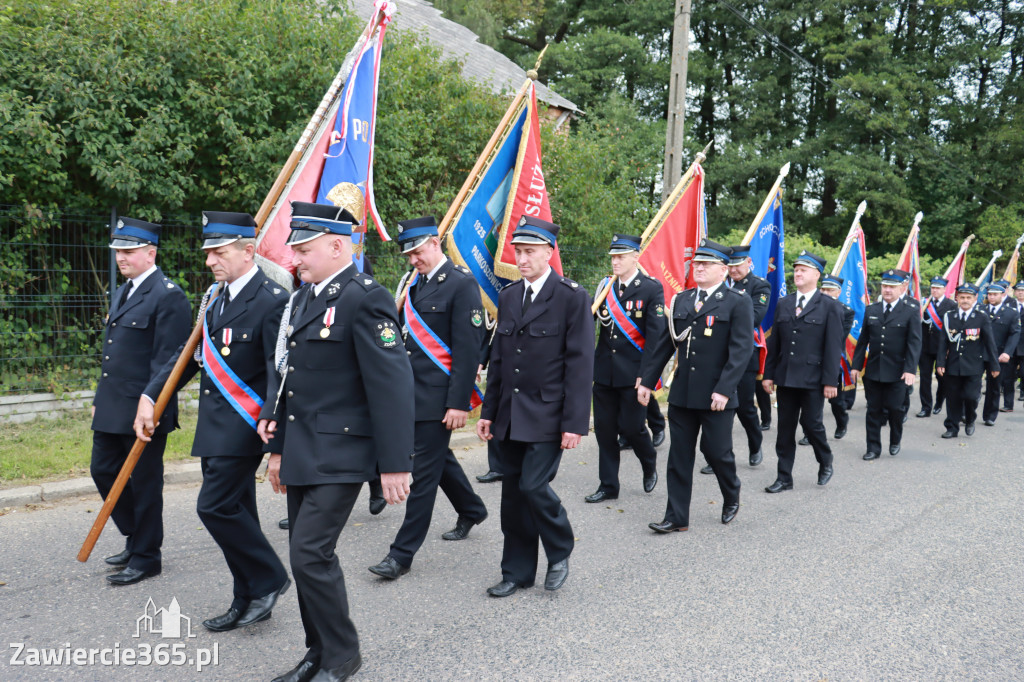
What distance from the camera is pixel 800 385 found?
7660 millimetres

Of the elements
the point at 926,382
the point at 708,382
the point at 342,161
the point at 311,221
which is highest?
the point at 342,161

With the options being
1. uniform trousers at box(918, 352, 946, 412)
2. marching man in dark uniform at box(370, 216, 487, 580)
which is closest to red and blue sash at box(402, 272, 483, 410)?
marching man in dark uniform at box(370, 216, 487, 580)

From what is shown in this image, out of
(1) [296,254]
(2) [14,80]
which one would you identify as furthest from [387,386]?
(2) [14,80]

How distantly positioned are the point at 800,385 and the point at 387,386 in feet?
17.7

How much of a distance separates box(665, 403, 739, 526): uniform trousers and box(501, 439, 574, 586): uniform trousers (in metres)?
1.46

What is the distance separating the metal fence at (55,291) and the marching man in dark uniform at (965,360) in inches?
413

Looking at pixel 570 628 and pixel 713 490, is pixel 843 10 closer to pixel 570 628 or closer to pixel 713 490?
pixel 713 490

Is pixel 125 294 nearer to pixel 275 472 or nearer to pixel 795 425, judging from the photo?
pixel 275 472

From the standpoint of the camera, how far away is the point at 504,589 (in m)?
4.59

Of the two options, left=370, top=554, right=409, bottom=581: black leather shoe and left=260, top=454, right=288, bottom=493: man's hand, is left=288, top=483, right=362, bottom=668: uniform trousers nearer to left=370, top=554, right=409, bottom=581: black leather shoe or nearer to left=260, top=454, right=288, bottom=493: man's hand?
left=260, top=454, right=288, bottom=493: man's hand

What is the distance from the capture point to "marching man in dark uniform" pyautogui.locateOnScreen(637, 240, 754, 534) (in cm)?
592

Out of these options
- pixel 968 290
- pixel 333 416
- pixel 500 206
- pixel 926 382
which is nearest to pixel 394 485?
pixel 333 416

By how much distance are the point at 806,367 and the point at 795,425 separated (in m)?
0.60

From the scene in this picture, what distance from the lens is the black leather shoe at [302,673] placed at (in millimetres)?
3385
